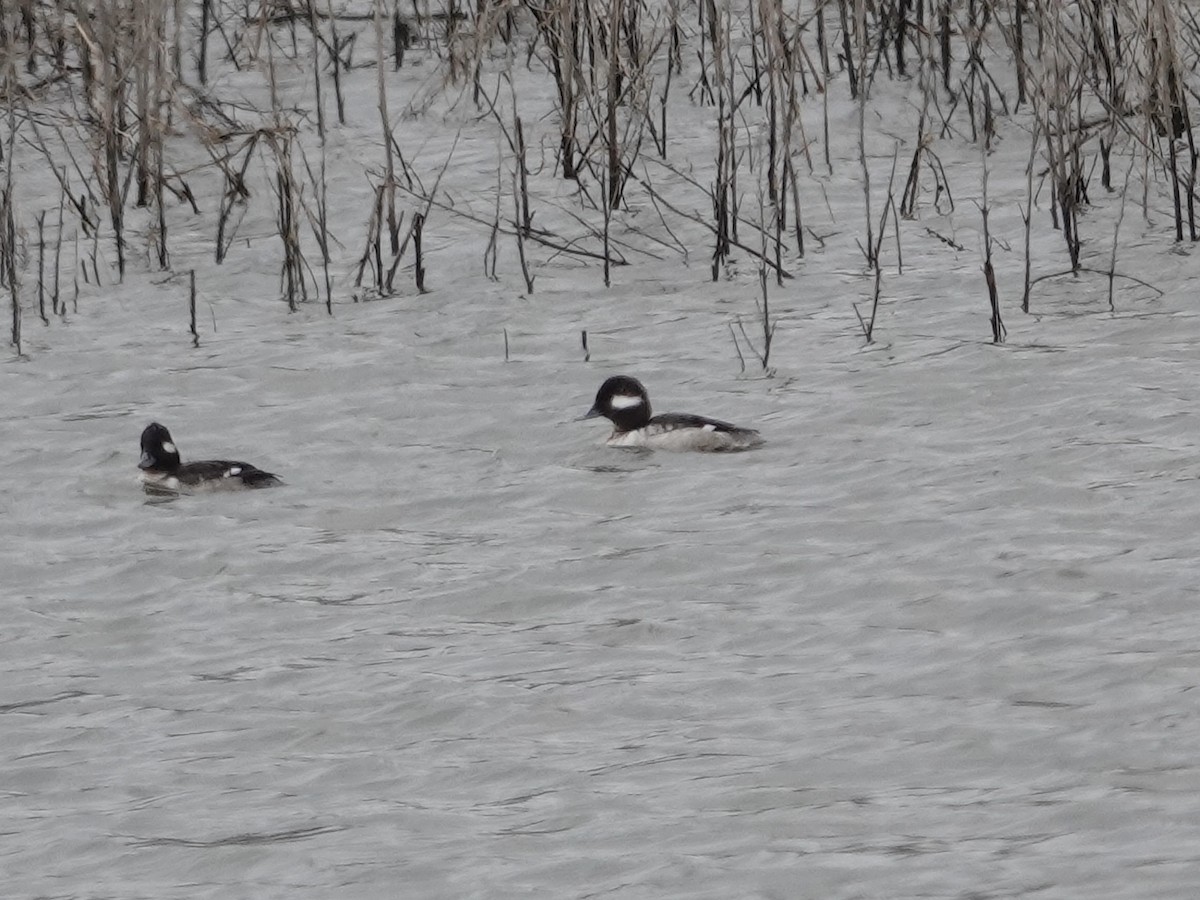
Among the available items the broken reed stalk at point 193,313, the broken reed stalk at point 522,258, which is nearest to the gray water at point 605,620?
the broken reed stalk at point 193,313

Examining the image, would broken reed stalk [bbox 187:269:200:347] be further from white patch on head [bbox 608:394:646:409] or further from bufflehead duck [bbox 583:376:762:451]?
bufflehead duck [bbox 583:376:762:451]

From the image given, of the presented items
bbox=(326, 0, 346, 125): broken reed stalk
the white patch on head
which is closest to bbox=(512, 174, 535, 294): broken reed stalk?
the white patch on head

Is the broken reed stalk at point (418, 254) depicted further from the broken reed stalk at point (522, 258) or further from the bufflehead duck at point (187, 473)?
the bufflehead duck at point (187, 473)

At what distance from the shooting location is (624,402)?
8.62 metres

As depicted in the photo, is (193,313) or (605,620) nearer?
(605,620)

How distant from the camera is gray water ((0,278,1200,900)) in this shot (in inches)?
182

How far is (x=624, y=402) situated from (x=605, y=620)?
250cm

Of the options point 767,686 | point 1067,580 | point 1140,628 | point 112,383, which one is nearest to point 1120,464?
point 1067,580

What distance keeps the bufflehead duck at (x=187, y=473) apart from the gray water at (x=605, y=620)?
11cm

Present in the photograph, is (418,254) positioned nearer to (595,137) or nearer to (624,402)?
→ (595,137)

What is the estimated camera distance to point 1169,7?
9898 mm

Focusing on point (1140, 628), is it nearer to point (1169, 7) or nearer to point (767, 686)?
point (767, 686)

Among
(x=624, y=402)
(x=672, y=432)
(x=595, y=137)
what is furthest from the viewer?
(x=595, y=137)

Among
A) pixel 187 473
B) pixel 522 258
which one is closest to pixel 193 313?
pixel 522 258
